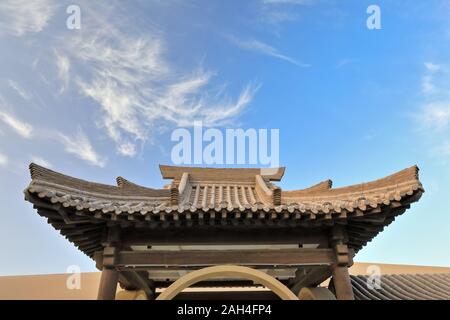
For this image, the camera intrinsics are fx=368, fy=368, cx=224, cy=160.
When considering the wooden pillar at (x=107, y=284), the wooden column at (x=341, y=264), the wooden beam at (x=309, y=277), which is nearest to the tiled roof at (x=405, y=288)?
the wooden beam at (x=309, y=277)

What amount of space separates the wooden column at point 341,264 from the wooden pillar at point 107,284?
373cm

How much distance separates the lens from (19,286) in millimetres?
44375

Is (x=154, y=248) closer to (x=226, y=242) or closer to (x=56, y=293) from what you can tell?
(x=226, y=242)

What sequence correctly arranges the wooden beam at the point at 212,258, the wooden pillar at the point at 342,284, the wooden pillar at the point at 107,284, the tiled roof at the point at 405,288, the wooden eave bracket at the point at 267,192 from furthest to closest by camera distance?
the tiled roof at the point at 405,288 → the wooden eave bracket at the point at 267,192 → the wooden beam at the point at 212,258 → the wooden pillar at the point at 342,284 → the wooden pillar at the point at 107,284

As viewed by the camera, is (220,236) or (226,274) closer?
(226,274)

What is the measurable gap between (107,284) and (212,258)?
178 centimetres

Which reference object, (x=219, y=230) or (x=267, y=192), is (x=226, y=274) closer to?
(x=219, y=230)

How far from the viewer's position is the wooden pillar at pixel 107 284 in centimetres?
599

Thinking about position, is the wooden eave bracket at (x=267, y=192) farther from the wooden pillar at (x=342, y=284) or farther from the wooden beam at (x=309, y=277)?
the wooden pillar at (x=342, y=284)

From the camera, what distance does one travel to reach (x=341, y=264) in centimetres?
632

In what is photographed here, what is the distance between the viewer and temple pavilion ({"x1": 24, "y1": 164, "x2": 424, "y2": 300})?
5660 millimetres

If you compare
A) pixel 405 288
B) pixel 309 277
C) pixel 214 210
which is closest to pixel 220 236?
pixel 214 210

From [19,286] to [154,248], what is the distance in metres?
46.4
